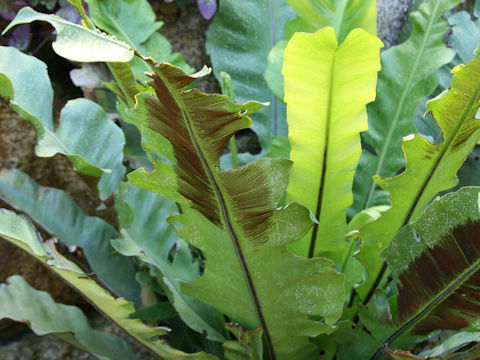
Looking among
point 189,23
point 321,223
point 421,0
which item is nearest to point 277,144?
point 321,223

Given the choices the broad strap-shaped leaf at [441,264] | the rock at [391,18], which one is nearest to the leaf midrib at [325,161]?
the broad strap-shaped leaf at [441,264]

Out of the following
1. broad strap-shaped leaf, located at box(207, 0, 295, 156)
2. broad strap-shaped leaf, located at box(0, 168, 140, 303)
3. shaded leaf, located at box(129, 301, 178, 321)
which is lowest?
shaded leaf, located at box(129, 301, 178, 321)

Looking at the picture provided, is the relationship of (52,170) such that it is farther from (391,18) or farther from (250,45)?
(391,18)

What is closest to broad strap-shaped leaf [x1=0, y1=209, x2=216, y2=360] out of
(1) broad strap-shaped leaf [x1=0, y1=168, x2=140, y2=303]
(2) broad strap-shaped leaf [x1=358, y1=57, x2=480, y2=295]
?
(1) broad strap-shaped leaf [x1=0, y1=168, x2=140, y2=303]

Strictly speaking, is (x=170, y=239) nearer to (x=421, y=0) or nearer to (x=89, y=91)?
(x=89, y=91)

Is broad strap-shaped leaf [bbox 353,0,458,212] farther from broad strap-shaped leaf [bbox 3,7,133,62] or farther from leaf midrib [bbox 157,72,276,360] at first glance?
broad strap-shaped leaf [bbox 3,7,133,62]

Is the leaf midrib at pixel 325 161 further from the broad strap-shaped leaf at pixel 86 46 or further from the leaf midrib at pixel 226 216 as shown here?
the broad strap-shaped leaf at pixel 86 46
